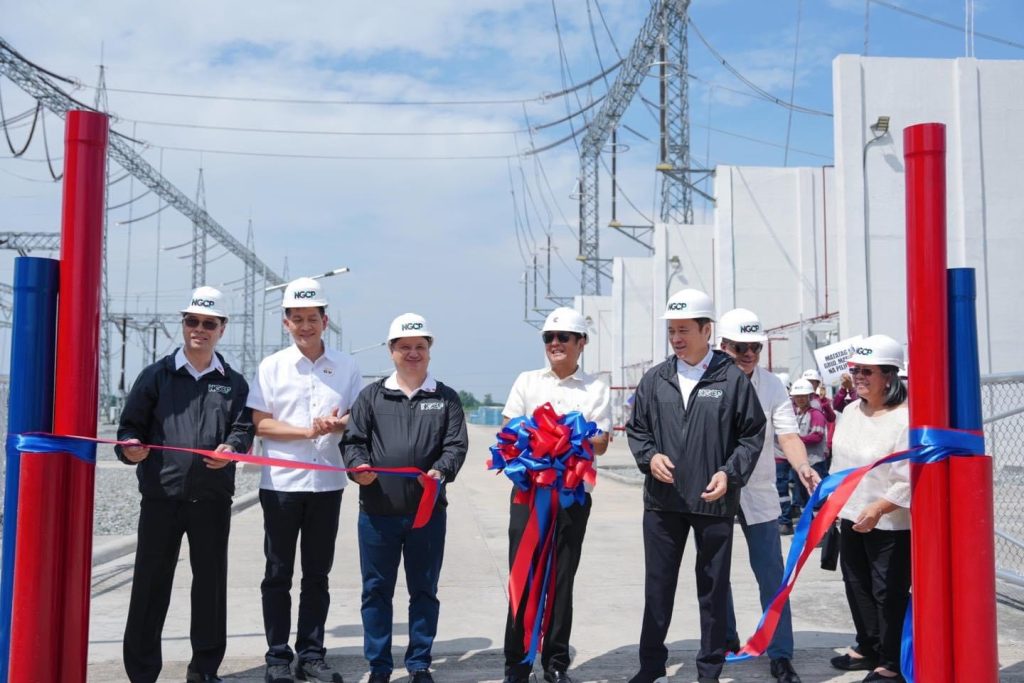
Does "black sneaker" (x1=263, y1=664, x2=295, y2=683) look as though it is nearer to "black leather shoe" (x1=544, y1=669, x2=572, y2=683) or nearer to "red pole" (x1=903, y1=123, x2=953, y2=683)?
"black leather shoe" (x1=544, y1=669, x2=572, y2=683)

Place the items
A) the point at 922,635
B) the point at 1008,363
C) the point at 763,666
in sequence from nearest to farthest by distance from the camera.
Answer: the point at 922,635 < the point at 763,666 < the point at 1008,363

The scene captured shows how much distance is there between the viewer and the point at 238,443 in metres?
4.88

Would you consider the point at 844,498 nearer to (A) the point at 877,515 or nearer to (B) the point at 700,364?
(A) the point at 877,515

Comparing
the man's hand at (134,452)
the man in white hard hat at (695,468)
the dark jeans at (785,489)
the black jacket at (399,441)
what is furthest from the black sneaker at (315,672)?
the dark jeans at (785,489)

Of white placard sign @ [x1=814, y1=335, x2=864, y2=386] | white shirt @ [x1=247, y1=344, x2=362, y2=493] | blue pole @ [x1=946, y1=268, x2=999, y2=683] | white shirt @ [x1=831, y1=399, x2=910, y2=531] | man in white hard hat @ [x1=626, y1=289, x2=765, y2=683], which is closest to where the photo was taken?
blue pole @ [x1=946, y1=268, x2=999, y2=683]

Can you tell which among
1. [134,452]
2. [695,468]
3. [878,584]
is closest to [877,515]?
[878,584]

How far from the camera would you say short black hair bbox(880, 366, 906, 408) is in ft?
16.6

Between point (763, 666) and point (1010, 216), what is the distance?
14232mm

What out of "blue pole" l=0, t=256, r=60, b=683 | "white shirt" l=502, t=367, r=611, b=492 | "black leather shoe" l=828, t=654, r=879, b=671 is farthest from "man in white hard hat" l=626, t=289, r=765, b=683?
"blue pole" l=0, t=256, r=60, b=683

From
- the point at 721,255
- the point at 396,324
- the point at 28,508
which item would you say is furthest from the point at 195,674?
the point at 721,255

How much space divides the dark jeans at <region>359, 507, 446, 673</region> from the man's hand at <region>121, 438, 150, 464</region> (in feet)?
3.76

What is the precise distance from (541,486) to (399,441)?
786 millimetres

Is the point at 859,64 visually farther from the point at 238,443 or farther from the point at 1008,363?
the point at 238,443

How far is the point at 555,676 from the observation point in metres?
5.04
